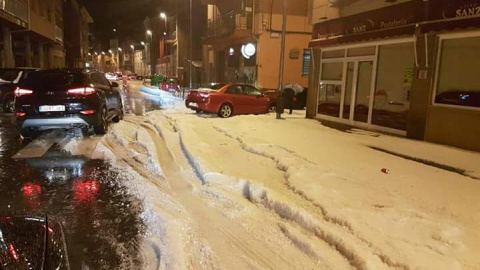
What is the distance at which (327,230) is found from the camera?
4.12 meters

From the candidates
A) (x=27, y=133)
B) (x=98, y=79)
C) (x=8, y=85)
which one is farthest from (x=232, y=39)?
(x=27, y=133)

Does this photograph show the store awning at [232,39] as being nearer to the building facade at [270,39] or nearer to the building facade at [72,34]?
the building facade at [270,39]

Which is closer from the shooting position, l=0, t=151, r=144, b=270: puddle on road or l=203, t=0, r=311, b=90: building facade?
l=0, t=151, r=144, b=270: puddle on road

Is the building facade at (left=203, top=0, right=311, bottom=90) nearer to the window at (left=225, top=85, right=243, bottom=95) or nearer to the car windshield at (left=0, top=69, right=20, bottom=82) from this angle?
the window at (left=225, top=85, right=243, bottom=95)

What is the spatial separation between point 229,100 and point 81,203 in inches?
431

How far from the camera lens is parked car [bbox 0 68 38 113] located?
14758mm

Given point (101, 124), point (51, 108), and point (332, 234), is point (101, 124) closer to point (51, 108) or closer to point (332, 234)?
point (51, 108)

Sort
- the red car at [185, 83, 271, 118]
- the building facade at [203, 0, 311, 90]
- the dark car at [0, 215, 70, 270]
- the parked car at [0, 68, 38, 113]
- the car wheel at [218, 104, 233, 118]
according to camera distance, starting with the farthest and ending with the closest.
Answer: the building facade at [203, 0, 311, 90] < the car wheel at [218, 104, 233, 118] < the red car at [185, 83, 271, 118] < the parked car at [0, 68, 38, 113] < the dark car at [0, 215, 70, 270]

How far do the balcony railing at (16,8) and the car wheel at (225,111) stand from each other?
35.6 ft

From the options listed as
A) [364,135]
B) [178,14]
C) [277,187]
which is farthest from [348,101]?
[178,14]

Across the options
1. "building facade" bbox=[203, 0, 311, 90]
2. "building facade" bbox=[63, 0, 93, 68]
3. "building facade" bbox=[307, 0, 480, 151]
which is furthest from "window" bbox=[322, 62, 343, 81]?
"building facade" bbox=[63, 0, 93, 68]

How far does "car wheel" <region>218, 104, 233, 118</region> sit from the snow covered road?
6643mm

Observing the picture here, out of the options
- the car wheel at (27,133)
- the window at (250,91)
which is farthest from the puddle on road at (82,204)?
the window at (250,91)

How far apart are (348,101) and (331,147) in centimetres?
489
